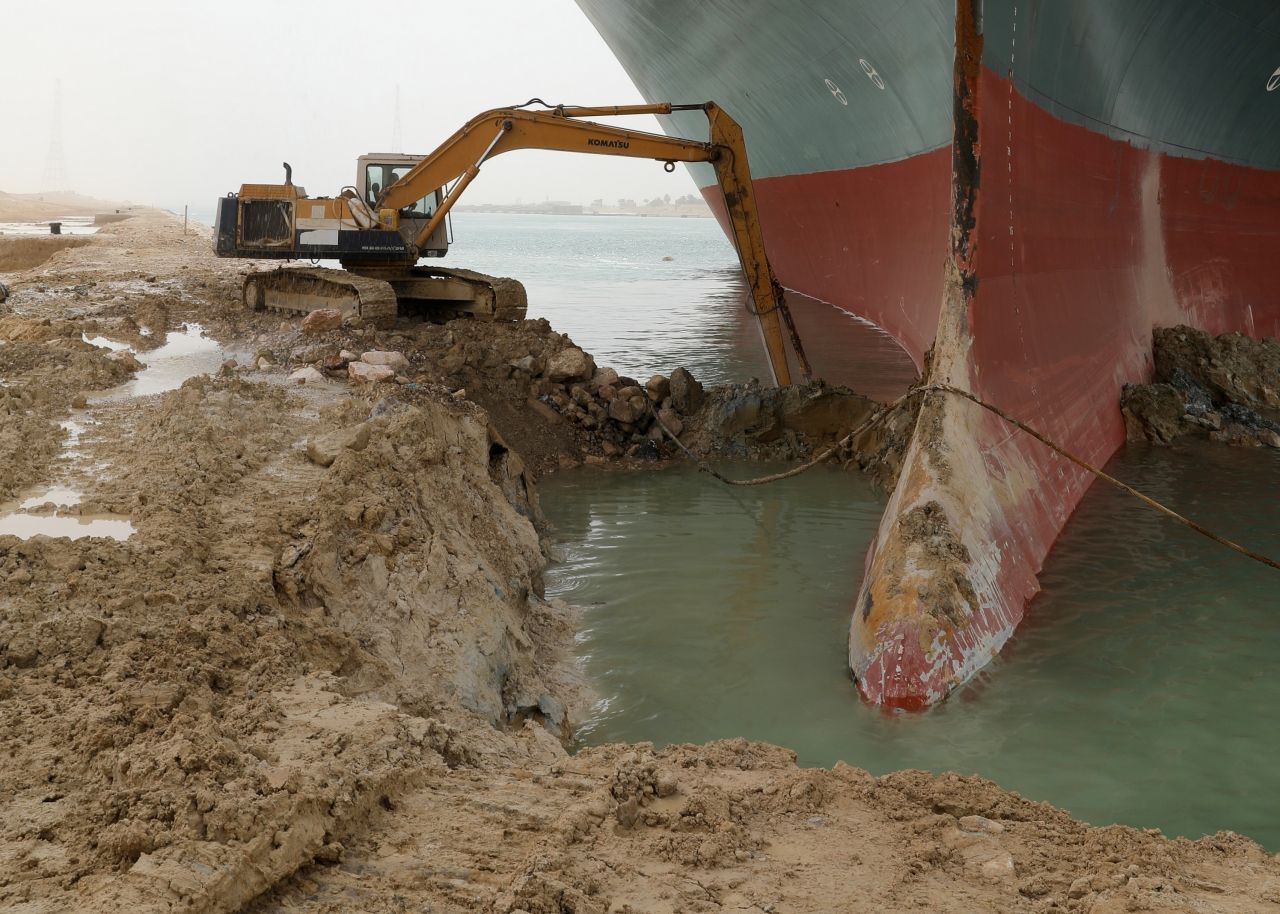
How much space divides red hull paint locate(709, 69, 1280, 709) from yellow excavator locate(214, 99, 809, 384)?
1783 mm

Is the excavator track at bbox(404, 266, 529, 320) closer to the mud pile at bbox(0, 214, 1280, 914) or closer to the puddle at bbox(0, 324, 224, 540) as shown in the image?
the puddle at bbox(0, 324, 224, 540)

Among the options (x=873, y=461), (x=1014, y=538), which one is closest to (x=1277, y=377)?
(x=873, y=461)

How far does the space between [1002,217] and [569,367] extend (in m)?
4.22

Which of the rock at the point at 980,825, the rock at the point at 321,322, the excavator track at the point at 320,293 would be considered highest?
the excavator track at the point at 320,293

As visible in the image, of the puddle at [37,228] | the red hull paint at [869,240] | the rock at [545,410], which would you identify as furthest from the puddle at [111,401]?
the puddle at [37,228]

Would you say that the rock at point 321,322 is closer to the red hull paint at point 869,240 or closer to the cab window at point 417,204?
the cab window at point 417,204

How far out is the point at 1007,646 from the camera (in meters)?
5.32

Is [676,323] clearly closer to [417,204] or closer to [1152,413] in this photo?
[417,204]

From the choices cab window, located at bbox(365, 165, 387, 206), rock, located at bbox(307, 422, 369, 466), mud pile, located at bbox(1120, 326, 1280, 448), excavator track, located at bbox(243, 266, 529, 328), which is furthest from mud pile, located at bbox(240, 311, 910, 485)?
rock, located at bbox(307, 422, 369, 466)

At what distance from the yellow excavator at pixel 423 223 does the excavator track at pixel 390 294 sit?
1 cm

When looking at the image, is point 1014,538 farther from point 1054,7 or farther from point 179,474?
point 179,474

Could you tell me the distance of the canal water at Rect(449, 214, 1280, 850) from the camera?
4.28 m

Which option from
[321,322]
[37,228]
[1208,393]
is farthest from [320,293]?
[37,228]

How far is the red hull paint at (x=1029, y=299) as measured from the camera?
206 inches
